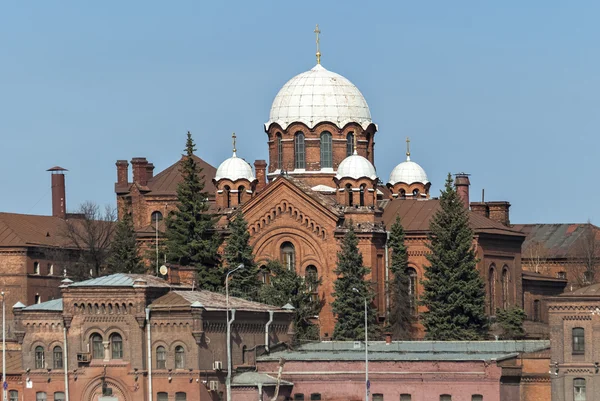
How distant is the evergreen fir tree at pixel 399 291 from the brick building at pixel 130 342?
1510cm

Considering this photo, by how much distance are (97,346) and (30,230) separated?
126 feet

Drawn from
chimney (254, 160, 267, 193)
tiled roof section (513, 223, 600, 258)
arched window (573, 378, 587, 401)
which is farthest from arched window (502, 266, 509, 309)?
arched window (573, 378, 587, 401)

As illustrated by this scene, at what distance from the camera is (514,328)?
124062 millimetres

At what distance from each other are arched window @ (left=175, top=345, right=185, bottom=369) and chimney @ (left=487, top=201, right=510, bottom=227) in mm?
37976

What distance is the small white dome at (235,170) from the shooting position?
131875mm

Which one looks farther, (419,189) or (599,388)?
(419,189)

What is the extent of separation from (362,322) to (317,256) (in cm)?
730

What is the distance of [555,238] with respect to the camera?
6526 inches

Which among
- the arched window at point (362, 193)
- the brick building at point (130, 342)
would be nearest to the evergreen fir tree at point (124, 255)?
the arched window at point (362, 193)

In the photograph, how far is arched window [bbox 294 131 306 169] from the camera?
133500 millimetres

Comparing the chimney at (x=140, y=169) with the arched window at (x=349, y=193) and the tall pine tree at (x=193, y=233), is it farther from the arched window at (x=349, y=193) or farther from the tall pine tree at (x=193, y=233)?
the arched window at (x=349, y=193)

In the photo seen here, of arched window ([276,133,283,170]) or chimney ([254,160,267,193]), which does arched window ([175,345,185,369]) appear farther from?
chimney ([254,160,267,193])

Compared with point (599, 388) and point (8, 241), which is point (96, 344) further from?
point (8, 241)

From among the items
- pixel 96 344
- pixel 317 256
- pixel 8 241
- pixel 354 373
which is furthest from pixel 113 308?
pixel 8 241
